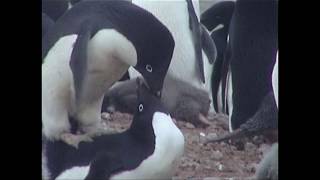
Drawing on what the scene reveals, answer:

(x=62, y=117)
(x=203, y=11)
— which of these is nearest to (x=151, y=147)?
(x=62, y=117)

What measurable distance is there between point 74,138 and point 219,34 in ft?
1.59

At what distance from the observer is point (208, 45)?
2389mm

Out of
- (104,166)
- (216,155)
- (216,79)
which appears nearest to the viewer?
(104,166)

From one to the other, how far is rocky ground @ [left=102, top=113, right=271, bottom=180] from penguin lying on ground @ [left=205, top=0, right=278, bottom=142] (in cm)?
3

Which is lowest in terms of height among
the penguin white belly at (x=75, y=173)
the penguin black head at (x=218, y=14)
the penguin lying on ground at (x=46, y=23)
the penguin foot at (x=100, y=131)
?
the penguin white belly at (x=75, y=173)

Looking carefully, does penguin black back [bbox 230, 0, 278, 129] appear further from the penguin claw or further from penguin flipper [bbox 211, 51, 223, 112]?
the penguin claw

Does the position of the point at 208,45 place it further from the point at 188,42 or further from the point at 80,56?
the point at 80,56

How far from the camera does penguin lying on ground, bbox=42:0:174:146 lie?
89.5 inches

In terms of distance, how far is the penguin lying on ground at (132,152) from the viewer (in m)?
2.24

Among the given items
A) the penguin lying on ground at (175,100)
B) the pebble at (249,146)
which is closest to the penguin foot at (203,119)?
the penguin lying on ground at (175,100)

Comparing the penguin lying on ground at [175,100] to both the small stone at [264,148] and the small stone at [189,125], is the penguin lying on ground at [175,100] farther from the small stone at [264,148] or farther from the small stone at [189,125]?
the small stone at [264,148]

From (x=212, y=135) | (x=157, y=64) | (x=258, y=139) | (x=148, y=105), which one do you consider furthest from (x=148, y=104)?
(x=258, y=139)

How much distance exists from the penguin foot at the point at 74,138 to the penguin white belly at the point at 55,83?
1.0 inches
